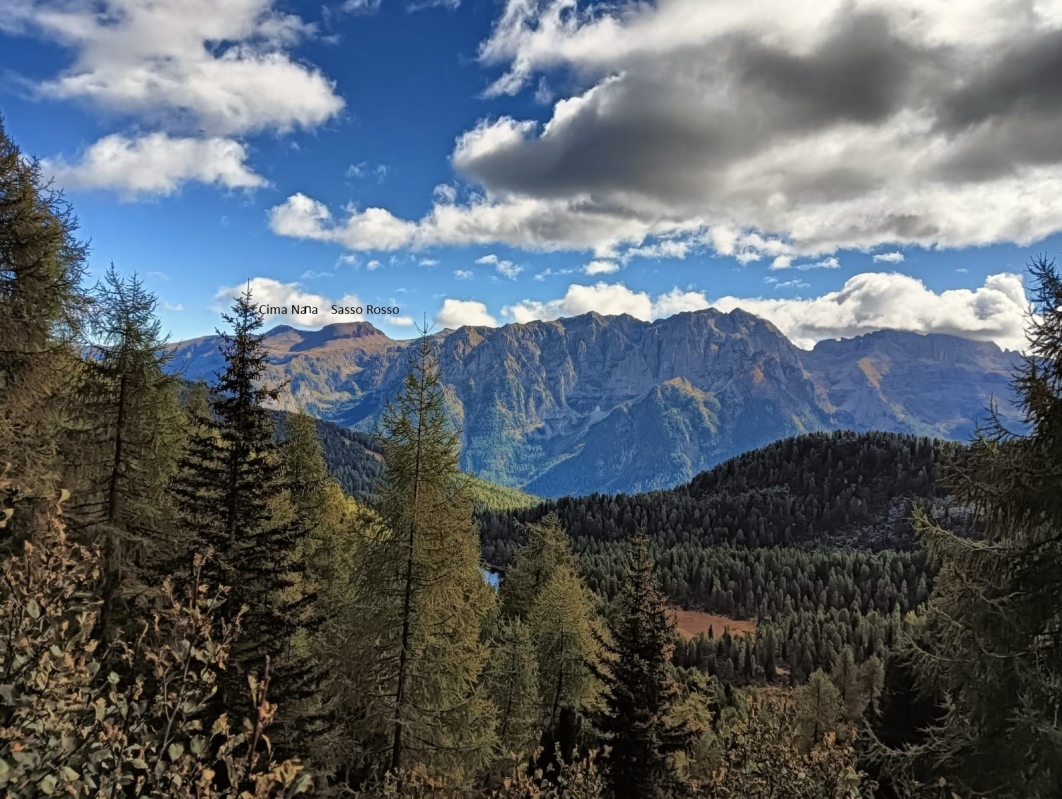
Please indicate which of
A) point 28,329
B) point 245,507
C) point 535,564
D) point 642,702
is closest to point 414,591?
point 245,507

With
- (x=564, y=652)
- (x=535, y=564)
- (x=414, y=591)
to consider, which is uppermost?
(x=414, y=591)

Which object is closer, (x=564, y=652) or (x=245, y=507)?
(x=245, y=507)

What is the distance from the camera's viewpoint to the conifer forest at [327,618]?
3.69 metres

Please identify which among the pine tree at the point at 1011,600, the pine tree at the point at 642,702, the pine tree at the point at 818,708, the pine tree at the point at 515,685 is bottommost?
the pine tree at the point at 818,708

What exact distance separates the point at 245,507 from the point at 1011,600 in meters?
14.6

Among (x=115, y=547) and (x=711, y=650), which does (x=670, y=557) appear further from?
(x=115, y=547)

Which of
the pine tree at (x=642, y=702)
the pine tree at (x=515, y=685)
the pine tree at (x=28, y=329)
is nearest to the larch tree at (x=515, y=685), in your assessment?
the pine tree at (x=515, y=685)

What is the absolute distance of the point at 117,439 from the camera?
15.9 meters

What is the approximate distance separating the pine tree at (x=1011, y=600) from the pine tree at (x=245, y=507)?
12.6 m

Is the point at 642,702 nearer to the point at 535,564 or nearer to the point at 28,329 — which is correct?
the point at 28,329

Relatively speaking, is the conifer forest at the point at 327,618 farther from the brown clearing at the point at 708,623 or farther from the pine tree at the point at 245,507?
the brown clearing at the point at 708,623

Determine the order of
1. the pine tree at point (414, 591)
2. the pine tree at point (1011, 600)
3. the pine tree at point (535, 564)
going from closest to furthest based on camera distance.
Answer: the pine tree at point (1011, 600) → the pine tree at point (414, 591) → the pine tree at point (535, 564)

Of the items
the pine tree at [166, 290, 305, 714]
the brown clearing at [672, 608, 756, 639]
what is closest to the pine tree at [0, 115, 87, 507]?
the pine tree at [166, 290, 305, 714]

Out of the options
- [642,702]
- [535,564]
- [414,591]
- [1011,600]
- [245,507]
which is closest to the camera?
[1011,600]
